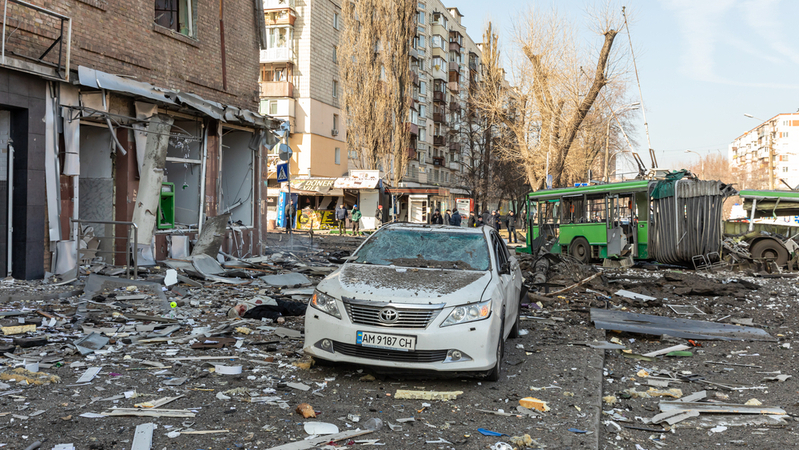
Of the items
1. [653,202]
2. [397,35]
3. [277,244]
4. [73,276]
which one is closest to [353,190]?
[397,35]

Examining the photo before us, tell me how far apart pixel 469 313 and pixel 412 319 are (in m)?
0.52

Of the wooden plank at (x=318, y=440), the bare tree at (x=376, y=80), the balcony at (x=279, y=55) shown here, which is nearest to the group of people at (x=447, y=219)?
the bare tree at (x=376, y=80)

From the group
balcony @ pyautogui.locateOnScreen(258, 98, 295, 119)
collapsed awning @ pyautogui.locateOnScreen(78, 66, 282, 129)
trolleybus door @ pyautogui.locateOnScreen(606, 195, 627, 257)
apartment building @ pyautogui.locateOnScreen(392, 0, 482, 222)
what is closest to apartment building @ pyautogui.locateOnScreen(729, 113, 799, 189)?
apartment building @ pyautogui.locateOnScreen(392, 0, 482, 222)

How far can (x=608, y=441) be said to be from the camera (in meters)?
4.54

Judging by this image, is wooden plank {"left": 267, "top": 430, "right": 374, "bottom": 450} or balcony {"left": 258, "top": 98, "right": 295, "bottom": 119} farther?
balcony {"left": 258, "top": 98, "right": 295, "bottom": 119}

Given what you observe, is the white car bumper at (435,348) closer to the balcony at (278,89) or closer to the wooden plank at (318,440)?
the wooden plank at (318,440)

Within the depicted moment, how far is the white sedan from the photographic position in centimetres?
531

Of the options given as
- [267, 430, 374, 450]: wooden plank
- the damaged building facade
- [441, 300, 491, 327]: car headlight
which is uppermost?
the damaged building facade

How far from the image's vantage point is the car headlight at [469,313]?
5375 mm

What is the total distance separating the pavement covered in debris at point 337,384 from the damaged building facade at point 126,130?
1706 millimetres

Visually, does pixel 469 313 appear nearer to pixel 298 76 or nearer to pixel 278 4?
pixel 298 76

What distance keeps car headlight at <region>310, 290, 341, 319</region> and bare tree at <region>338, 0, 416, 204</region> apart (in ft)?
122

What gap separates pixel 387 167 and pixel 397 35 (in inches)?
363

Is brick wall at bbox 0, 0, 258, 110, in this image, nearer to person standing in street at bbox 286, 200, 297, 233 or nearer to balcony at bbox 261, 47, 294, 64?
person standing in street at bbox 286, 200, 297, 233
